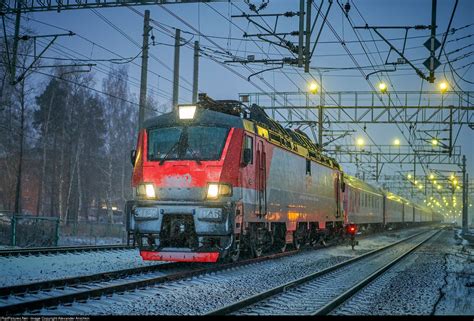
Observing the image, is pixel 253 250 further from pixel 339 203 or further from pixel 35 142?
pixel 35 142

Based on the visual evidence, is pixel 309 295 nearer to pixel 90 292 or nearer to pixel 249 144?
pixel 90 292

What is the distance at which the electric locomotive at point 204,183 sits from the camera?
12109 mm

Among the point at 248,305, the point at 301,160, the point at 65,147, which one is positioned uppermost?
the point at 65,147

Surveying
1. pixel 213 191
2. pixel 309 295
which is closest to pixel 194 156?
pixel 213 191

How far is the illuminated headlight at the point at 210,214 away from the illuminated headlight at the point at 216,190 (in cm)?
42

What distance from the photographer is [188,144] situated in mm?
13023

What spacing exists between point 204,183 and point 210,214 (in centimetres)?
82

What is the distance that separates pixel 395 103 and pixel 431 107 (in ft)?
10.0

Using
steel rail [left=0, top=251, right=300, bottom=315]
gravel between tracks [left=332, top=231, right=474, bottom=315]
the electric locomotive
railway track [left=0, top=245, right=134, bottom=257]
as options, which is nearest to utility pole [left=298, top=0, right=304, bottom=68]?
the electric locomotive

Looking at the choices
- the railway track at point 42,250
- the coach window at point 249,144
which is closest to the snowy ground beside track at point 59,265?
the railway track at point 42,250

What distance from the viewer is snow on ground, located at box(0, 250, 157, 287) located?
11.4 metres

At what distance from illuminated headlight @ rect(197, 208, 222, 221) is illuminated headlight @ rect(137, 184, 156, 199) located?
1.39 metres

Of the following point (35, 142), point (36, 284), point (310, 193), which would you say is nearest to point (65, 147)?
point (35, 142)

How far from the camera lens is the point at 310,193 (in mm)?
19531
